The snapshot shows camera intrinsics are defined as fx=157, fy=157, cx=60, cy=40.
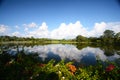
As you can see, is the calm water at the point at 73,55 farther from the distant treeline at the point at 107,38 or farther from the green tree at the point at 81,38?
the green tree at the point at 81,38

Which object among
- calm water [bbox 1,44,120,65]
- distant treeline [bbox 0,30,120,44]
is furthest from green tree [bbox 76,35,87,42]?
calm water [bbox 1,44,120,65]

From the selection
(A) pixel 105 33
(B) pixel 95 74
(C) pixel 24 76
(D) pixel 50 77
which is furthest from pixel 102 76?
(A) pixel 105 33

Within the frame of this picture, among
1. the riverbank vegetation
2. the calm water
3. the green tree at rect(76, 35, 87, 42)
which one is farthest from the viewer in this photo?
the green tree at rect(76, 35, 87, 42)

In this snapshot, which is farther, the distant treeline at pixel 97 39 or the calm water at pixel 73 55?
the distant treeline at pixel 97 39

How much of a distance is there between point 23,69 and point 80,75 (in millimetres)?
1579

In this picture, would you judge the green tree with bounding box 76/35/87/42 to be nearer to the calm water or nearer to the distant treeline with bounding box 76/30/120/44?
the distant treeline with bounding box 76/30/120/44

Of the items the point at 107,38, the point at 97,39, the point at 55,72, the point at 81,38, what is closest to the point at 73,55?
the point at 55,72

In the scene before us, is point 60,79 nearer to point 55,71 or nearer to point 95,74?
point 55,71

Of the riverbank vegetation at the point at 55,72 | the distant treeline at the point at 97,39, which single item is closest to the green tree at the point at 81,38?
the distant treeline at the point at 97,39

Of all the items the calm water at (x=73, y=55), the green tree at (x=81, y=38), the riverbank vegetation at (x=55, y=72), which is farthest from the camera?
the green tree at (x=81, y=38)

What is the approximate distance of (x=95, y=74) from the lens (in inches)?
163

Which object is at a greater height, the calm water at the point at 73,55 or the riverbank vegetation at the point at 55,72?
the riverbank vegetation at the point at 55,72

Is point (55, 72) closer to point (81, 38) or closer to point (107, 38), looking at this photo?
point (107, 38)

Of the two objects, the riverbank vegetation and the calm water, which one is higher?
the riverbank vegetation
